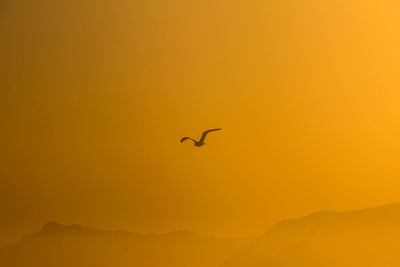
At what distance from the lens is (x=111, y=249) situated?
3.03 meters

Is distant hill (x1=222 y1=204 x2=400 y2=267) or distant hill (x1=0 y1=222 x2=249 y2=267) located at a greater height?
distant hill (x1=222 y1=204 x2=400 y2=267)

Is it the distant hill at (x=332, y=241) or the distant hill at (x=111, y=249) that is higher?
the distant hill at (x=332, y=241)

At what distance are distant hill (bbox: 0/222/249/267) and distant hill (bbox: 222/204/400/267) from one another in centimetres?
17

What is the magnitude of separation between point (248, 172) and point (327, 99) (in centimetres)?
70

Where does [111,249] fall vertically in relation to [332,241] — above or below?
below

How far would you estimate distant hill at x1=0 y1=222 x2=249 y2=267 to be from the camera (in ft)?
9.82

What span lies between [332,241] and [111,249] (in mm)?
1533

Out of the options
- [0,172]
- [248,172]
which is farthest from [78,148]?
[248,172]

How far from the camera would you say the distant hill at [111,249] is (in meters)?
2.99

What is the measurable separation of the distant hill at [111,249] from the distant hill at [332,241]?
0.17 metres

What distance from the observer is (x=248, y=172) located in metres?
2.96

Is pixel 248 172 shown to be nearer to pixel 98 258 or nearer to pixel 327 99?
pixel 327 99

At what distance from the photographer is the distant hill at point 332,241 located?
3033mm

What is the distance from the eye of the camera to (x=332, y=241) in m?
3.06
